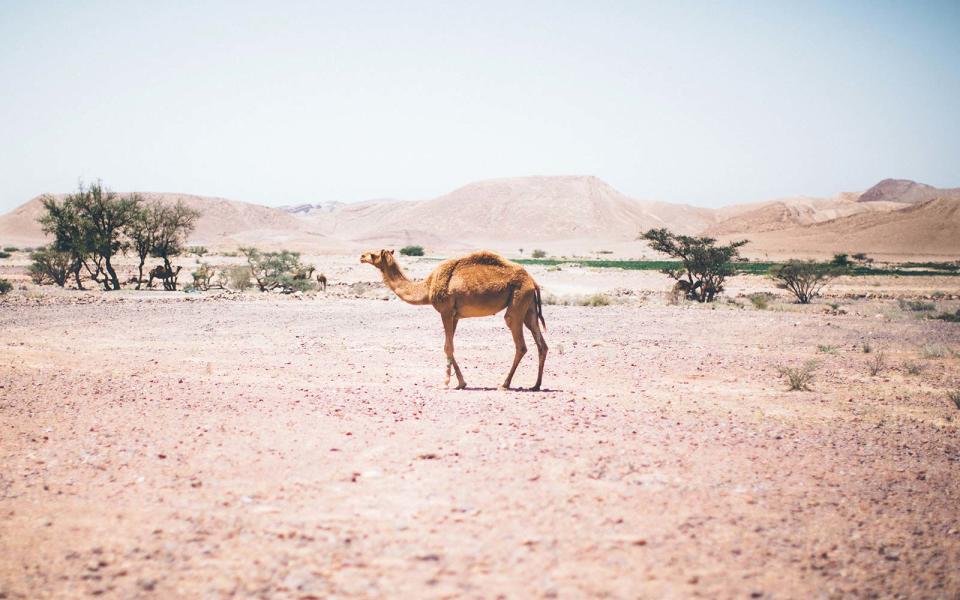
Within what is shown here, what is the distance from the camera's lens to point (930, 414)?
9.70 meters

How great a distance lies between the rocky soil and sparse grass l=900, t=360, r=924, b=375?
0.48ft

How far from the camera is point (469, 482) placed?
238 inches

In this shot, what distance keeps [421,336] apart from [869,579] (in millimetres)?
13570

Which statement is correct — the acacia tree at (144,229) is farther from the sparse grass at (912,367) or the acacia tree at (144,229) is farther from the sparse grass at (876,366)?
the sparse grass at (912,367)

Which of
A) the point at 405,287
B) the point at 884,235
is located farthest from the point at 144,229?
the point at 884,235

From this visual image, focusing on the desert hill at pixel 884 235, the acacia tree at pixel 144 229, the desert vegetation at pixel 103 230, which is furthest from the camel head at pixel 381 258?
the desert hill at pixel 884 235

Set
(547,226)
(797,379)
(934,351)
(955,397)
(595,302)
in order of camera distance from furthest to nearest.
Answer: (547,226), (595,302), (934,351), (797,379), (955,397)

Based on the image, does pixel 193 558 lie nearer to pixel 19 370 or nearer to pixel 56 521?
pixel 56 521

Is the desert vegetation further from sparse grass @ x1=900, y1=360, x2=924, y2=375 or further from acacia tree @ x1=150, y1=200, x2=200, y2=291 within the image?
sparse grass @ x1=900, y1=360, x2=924, y2=375

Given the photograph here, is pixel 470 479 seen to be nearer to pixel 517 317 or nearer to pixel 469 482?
pixel 469 482

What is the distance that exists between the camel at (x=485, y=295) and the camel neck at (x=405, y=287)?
1.6 inches

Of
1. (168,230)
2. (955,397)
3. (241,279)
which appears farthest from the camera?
(168,230)

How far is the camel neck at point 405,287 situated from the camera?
11000 mm

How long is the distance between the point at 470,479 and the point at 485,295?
15.2 ft
